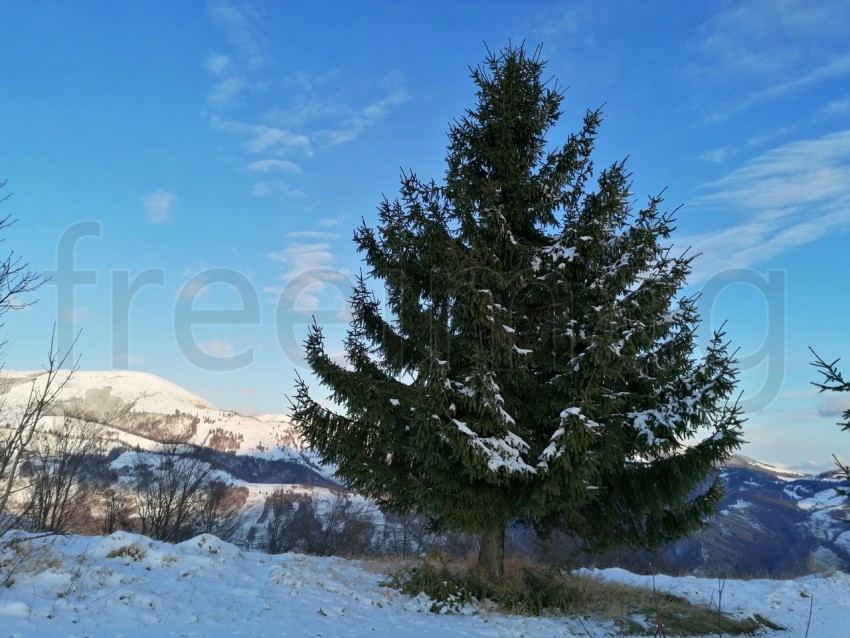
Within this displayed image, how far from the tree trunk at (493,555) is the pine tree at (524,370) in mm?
38

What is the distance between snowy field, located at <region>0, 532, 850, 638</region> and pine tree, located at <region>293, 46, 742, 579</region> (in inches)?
70.9

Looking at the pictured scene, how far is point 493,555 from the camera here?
1040 centimetres

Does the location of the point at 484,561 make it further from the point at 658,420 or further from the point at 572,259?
the point at 572,259

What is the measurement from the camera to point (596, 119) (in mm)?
11289

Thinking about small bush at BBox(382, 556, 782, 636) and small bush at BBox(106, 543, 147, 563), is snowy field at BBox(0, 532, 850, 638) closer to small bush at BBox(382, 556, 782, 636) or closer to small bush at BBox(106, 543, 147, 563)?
small bush at BBox(106, 543, 147, 563)

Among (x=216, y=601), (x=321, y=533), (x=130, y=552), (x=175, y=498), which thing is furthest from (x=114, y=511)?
(x=216, y=601)

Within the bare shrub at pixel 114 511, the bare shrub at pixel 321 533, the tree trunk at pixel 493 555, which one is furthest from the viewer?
the bare shrub at pixel 321 533

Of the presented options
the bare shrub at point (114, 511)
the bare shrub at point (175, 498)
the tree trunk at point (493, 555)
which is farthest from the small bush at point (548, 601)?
the bare shrub at point (114, 511)

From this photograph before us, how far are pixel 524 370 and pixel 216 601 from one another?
6.37m

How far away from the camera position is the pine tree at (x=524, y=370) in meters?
8.86

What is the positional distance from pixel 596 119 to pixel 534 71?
2025 millimetres

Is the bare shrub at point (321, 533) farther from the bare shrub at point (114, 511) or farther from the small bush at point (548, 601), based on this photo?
the small bush at point (548, 601)

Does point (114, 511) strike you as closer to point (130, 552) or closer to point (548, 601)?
point (130, 552)

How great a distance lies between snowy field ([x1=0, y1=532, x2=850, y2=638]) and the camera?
5652 mm
